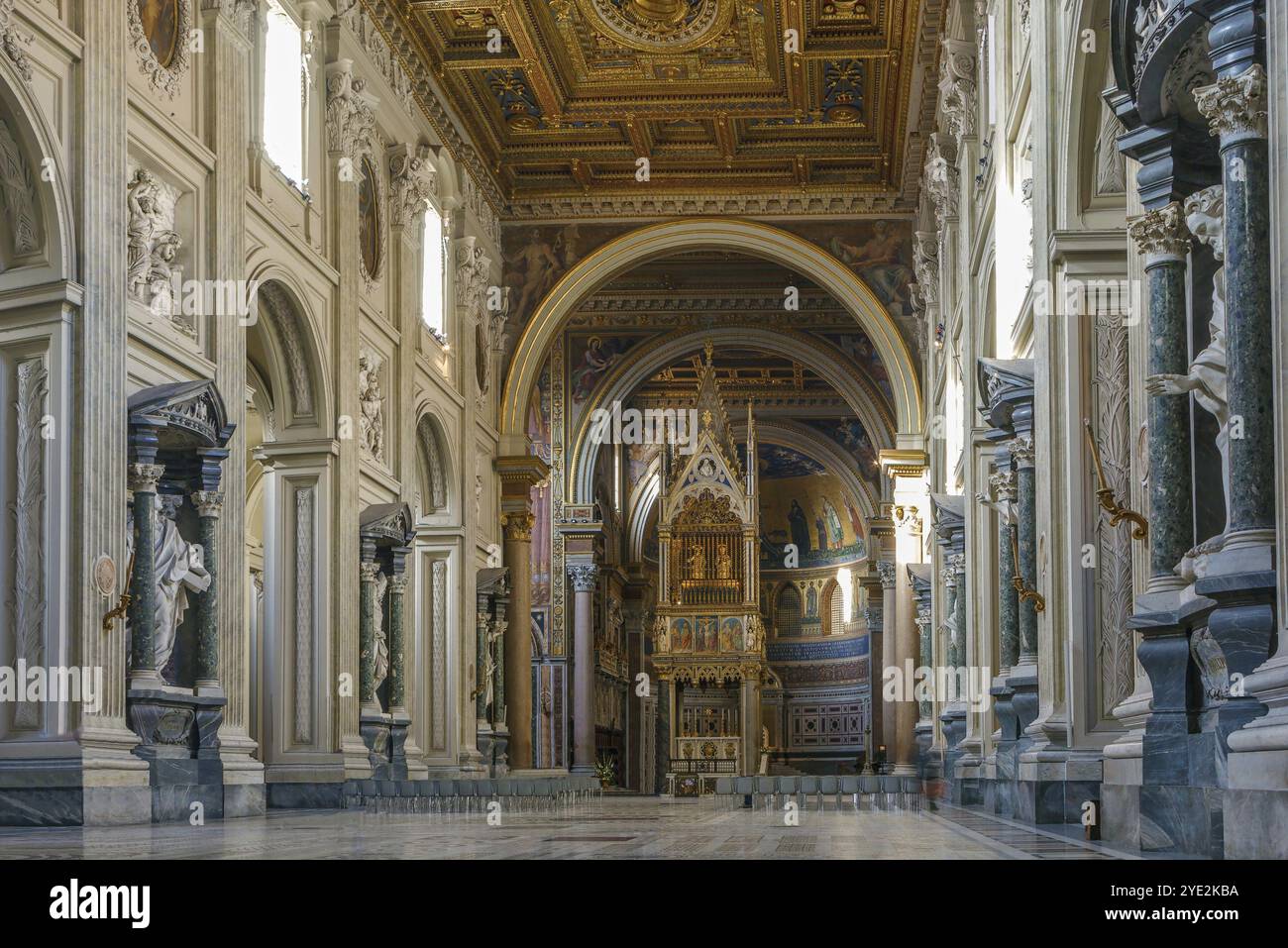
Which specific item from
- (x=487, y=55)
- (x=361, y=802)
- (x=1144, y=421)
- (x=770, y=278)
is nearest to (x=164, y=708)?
(x=361, y=802)

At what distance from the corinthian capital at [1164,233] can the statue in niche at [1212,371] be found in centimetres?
10

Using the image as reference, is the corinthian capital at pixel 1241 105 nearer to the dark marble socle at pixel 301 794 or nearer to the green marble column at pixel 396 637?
the dark marble socle at pixel 301 794

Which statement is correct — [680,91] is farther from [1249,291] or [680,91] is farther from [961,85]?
[1249,291]

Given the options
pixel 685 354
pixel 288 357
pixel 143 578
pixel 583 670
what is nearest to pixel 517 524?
pixel 583 670

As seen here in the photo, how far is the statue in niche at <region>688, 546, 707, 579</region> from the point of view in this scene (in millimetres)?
41938

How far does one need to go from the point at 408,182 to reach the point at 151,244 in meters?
8.84

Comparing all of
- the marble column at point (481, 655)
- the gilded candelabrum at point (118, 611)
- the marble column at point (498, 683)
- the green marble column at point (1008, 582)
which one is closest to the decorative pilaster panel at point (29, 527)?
the gilded candelabrum at point (118, 611)

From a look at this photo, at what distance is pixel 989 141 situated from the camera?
18.3 meters

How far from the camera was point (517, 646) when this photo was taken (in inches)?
1187

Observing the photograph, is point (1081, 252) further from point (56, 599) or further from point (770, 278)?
point (770, 278)

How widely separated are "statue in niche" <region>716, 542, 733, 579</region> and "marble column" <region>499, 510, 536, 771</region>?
1182cm

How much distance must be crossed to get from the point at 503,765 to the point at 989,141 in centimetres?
1429

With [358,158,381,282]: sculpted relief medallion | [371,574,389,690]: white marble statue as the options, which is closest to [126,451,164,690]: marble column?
[371,574,389,690]: white marble statue
